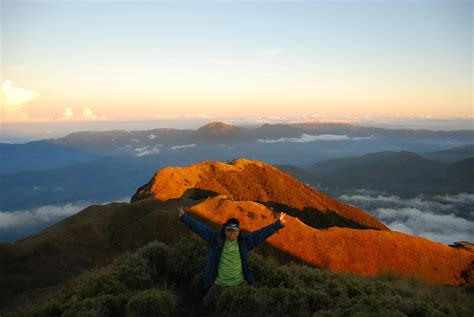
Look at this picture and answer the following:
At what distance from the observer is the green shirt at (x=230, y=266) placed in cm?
902

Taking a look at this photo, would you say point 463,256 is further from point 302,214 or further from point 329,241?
point 302,214

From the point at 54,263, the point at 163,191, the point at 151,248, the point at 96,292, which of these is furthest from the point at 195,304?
the point at 163,191

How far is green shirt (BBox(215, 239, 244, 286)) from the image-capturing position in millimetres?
9016

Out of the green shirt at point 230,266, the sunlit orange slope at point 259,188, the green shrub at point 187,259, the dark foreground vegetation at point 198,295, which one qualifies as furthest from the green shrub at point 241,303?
the sunlit orange slope at point 259,188

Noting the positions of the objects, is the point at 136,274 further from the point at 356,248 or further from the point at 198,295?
the point at 356,248

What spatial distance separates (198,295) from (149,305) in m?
2.41

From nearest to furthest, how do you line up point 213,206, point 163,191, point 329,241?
1. point 329,241
2. point 213,206
3. point 163,191

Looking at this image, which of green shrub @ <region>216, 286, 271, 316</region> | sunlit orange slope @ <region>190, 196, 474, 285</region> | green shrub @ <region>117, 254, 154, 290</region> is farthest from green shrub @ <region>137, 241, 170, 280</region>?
sunlit orange slope @ <region>190, 196, 474, 285</region>

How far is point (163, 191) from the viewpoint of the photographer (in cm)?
6128

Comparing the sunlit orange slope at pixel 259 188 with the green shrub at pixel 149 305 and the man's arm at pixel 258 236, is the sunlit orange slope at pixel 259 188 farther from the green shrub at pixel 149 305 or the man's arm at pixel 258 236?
the man's arm at pixel 258 236

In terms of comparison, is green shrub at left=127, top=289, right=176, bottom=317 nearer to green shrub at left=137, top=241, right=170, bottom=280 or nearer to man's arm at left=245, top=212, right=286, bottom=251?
man's arm at left=245, top=212, right=286, bottom=251

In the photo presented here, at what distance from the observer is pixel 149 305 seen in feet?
28.6

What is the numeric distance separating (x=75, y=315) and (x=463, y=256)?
44.0m

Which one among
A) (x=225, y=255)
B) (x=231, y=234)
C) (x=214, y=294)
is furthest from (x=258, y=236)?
(x=214, y=294)
